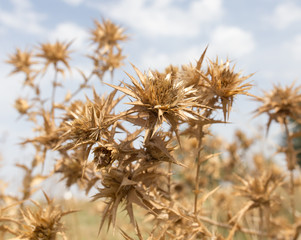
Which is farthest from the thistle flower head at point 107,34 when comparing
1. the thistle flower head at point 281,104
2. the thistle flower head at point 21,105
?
the thistle flower head at point 281,104

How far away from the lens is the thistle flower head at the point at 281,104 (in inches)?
104

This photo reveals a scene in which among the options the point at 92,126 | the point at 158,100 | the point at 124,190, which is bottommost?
the point at 124,190

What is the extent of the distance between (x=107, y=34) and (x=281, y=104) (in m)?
2.56

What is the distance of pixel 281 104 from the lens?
2.66m

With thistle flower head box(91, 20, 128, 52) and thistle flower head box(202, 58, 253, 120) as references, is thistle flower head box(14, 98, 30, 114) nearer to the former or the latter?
thistle flower head box(91, 20, 128, 52)

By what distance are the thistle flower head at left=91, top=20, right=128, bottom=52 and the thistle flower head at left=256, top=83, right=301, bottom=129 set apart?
7.40ft

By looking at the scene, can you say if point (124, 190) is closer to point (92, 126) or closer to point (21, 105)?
point (92, 126)

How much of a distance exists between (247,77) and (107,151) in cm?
93

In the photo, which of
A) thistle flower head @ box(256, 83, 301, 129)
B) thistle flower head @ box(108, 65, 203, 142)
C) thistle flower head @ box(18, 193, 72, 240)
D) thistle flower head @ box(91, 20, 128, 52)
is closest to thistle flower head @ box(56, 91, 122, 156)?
thistle flower head @ box(108, 65, 203, 142)

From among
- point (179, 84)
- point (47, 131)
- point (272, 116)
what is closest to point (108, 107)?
point (179, 84)

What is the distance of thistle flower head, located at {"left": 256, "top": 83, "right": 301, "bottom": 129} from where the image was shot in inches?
104

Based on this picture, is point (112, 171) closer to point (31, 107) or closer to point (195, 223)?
point (195, 223)

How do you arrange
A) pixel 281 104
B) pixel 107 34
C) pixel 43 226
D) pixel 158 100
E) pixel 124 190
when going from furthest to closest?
pixel 107 34
pixel 281 104
pixel 43 226
pixel 124 190
pixel 158 100

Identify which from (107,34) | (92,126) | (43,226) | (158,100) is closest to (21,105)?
(107,34)
